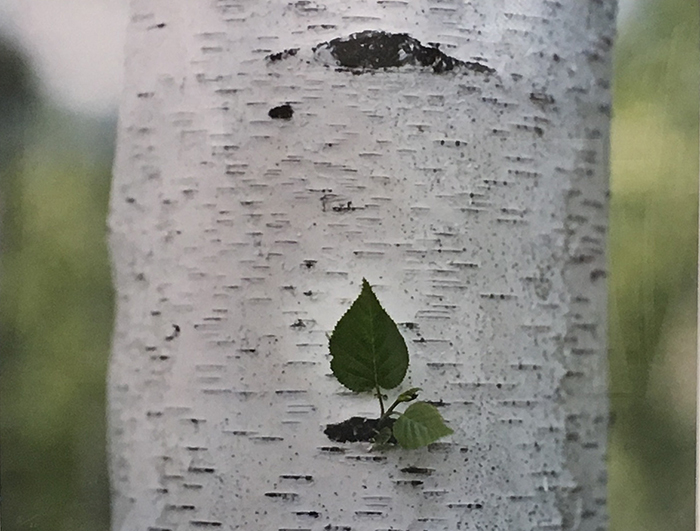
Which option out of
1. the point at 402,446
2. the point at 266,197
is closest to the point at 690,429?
the point at 402,446

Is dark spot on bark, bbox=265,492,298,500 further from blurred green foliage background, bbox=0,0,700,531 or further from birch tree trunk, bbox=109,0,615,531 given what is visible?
blurred green foliage background, bbox=0,0,700,531

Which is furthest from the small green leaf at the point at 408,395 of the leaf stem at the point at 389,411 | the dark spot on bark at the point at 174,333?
the dark spot on bark at the point at 174,333

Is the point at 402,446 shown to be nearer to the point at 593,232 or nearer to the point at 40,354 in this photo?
the point at 593,232

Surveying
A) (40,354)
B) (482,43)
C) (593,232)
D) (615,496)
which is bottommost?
(615,496)

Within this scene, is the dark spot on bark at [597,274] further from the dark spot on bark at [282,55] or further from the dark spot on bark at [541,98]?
the dark spot on bark at [282,55]

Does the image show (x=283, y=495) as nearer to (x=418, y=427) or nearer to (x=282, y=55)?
(x=418, y=427)

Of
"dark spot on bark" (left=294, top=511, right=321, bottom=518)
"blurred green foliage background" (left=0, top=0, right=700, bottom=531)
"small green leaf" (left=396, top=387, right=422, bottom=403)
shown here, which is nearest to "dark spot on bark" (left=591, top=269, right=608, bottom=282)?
"blurred green foliage background" (left=0, top=0, right=700, bottom=531)

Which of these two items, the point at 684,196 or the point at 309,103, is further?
the point at 684,196

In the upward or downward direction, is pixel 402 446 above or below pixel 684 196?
below
